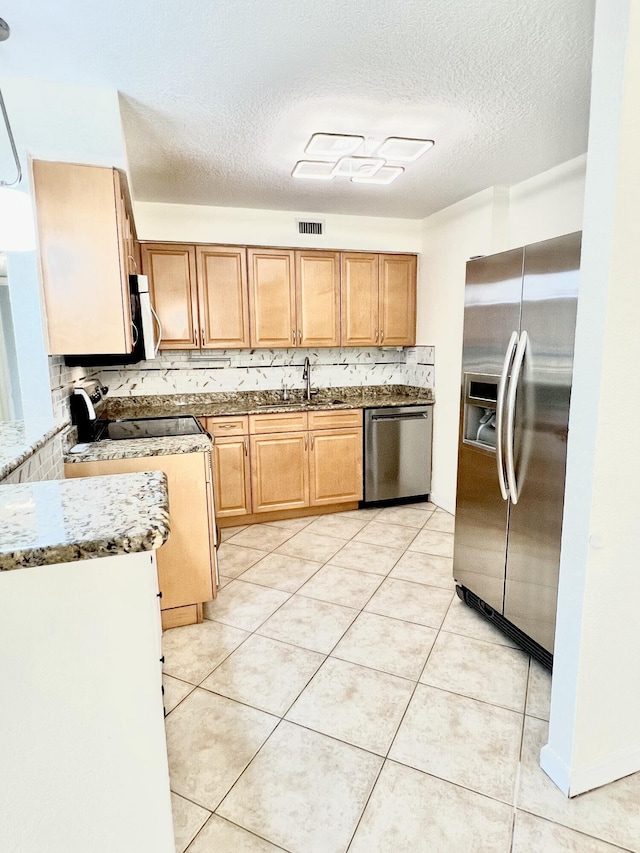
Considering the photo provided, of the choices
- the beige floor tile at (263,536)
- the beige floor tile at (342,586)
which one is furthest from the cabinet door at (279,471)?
the beige floor tile at (342,586)

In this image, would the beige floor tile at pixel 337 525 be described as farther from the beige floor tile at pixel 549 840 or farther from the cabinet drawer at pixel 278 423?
the beige floor tile at pixel 549 840

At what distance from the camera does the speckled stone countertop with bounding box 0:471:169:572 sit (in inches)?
31.2

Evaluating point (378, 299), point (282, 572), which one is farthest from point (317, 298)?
point (282, 572)

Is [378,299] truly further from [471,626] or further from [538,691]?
[538,691]

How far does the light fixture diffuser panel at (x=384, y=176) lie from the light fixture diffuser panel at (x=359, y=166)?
0.04 metres

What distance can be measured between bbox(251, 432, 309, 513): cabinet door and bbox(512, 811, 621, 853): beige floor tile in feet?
8.84

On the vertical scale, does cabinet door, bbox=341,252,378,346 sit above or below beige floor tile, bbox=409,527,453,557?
above

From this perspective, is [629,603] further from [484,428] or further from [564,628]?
[484,428]

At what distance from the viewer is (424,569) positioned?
304 cm

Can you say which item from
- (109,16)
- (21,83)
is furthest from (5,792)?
(21,83)

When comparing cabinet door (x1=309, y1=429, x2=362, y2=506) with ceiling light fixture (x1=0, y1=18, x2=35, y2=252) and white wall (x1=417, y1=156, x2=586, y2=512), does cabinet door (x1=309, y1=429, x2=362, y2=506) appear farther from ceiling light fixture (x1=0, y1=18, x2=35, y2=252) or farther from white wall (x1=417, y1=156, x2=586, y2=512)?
ceiling light fixture (x1=0, y1=18, x2=35, y2=252)

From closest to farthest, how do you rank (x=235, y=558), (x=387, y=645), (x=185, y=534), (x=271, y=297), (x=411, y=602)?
(x=387, y=645), (x=185, y=534), (x=411, y=602), (x=235, y=558), (x=271, y=297)

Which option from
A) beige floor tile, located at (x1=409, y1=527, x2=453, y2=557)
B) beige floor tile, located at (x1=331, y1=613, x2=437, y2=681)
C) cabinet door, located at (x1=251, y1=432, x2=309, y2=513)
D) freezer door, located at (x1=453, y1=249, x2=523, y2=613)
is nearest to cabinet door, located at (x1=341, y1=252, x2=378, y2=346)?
cabinet door, located at (x1=251, y1=432, x2=309, y2=513)

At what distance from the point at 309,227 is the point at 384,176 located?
1182mm
